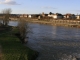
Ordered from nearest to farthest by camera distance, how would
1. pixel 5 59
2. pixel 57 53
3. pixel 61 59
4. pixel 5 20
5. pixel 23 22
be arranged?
1. pixel 5 59
2. pixel 61 59
3. pixel 57 53
4. pixel 23 22
5. pixel 5 20

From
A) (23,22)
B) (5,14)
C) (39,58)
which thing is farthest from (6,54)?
(5,14)

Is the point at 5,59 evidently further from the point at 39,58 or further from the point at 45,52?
the point at 45,52

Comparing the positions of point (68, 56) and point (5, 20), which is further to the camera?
point (5, 20)

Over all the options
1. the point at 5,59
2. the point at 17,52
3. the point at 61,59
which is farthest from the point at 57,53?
the point at 5,59

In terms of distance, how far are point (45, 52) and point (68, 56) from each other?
3.80m

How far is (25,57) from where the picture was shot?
77.5ft

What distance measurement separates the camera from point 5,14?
256 feet

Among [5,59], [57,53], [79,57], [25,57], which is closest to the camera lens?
[5,59]

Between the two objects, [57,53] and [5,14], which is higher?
[5,14]

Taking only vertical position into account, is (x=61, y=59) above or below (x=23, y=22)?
below

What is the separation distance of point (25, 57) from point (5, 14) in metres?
56.3

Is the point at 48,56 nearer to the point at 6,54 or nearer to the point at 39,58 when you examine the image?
the point at 39,58

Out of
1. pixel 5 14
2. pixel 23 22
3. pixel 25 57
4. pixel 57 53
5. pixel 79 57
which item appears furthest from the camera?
pixel 5 14

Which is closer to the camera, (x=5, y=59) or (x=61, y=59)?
(x=5, y=59)
